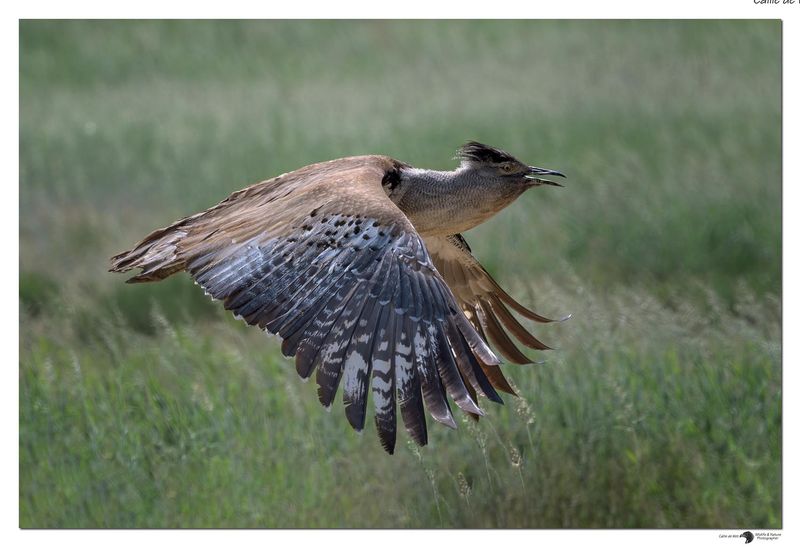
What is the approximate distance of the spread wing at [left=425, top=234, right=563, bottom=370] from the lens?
6.68 m

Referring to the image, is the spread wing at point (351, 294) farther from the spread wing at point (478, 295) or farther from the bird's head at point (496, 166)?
the spread wing at point (478, 295)

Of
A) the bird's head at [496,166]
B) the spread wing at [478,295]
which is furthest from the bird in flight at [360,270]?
the spread wing at [478,295]

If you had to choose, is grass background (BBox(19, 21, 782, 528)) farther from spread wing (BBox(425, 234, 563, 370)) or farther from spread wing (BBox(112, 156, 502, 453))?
spread wing (BBox(112, 156, 502, 453))

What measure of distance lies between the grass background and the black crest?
1.30 m

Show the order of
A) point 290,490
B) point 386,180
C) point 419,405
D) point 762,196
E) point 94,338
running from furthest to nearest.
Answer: point 762,196 < point 94,338 < point 290,490 < point 386,180 < point 419,405

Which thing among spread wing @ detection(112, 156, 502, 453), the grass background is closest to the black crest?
spread wing @ detection(112, 156, 502, 453)

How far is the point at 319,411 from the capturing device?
7758 millimetres

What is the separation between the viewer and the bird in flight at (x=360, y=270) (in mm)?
5035

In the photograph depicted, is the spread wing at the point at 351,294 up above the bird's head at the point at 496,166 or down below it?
below

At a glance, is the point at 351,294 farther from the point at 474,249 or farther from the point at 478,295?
the point at 474,249

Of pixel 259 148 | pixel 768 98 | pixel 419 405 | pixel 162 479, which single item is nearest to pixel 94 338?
pixel 162 479

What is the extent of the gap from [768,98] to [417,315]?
269 inches

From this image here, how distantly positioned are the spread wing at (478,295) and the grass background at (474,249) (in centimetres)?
52

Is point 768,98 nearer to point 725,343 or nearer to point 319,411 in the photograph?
point 725,343
